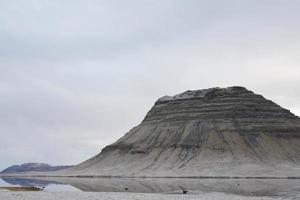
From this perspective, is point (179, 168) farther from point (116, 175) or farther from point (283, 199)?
point (283, 199)

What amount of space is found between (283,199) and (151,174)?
135 m

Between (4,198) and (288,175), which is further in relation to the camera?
(288,175)

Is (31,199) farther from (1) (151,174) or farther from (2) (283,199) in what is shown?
(1) (151,174)

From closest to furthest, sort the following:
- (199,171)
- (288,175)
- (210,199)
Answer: (210,199) < (288,175) < (199,171)

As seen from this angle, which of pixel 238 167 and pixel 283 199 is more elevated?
pixel 238 167

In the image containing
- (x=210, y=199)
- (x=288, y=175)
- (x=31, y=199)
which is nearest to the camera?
(x=31, y=199)

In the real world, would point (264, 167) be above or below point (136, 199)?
above

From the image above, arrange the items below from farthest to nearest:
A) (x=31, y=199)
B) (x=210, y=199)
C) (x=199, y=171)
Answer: (x=199, y=171)
(x=210, y=199)
(x=31, y=199)

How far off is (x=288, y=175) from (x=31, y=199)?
135555mm

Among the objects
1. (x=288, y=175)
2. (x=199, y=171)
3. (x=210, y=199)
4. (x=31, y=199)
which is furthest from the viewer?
(x=199, y=171)

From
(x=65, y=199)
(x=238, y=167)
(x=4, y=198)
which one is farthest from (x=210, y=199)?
(x=238, y=167)

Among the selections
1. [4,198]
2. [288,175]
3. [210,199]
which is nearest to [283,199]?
[210,199]

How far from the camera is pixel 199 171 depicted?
627 feet

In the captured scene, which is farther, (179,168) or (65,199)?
(179,168)
